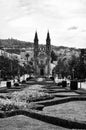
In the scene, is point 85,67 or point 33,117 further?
point 85,67

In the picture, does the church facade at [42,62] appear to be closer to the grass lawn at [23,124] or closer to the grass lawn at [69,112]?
the grass lawn at [69,112]

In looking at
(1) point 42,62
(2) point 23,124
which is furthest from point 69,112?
(1) point 42,62

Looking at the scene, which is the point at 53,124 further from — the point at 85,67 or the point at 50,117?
the point at 85,67

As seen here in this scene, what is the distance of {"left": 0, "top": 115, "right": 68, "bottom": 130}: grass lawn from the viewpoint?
11.5m

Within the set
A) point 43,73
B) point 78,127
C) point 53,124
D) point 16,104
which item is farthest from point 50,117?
point 43,73

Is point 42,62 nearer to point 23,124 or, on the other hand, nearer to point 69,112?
point 69,112

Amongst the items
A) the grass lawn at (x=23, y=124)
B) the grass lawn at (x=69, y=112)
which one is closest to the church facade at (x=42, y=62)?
the grass lawn at (x=69, y=112)

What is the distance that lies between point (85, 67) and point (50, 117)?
57.3 m

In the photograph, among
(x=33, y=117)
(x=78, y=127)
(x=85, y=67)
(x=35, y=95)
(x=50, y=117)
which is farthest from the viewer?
(x=85, y=67)

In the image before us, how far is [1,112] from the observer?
14.2 m

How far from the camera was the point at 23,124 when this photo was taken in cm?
1233

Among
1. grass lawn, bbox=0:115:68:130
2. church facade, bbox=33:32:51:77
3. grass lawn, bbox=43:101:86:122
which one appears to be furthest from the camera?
church facade, bbox=33:32:51:77

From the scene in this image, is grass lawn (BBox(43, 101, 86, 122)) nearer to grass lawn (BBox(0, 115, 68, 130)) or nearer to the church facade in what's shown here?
grass lawn (BBox(0, 115, 68, 130))

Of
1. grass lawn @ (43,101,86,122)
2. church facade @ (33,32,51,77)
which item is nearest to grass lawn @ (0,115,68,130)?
grass lawn @ (43,101,86,122)
